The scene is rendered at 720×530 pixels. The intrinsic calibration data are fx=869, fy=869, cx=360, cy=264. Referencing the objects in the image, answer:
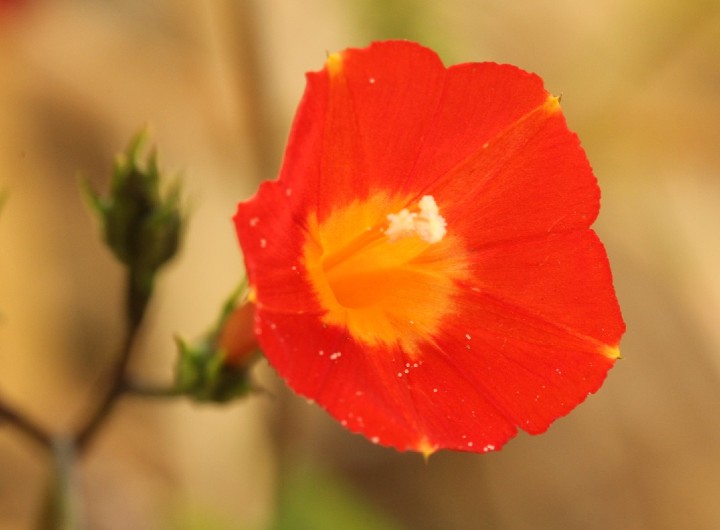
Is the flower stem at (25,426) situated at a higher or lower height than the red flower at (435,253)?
lower

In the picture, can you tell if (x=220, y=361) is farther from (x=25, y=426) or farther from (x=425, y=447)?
(x=425, y=447)

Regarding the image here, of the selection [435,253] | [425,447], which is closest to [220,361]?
[435,253]

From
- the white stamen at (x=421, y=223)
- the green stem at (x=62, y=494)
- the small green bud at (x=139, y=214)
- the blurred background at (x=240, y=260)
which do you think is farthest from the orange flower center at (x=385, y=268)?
the blurred background at (x=240, y=260)

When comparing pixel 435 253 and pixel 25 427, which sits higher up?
pixel 435 253

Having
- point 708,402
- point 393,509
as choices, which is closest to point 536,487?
point 393,509

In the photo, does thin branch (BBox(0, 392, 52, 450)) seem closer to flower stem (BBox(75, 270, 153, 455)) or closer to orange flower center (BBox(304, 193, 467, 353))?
flower stem (BBox(75, 270, 153, 455))

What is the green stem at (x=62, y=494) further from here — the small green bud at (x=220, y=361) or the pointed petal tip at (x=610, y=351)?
the pointed petal tip at (x=610, y=351)

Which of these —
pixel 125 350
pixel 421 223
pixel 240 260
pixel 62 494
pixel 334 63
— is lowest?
pixel 240 260
